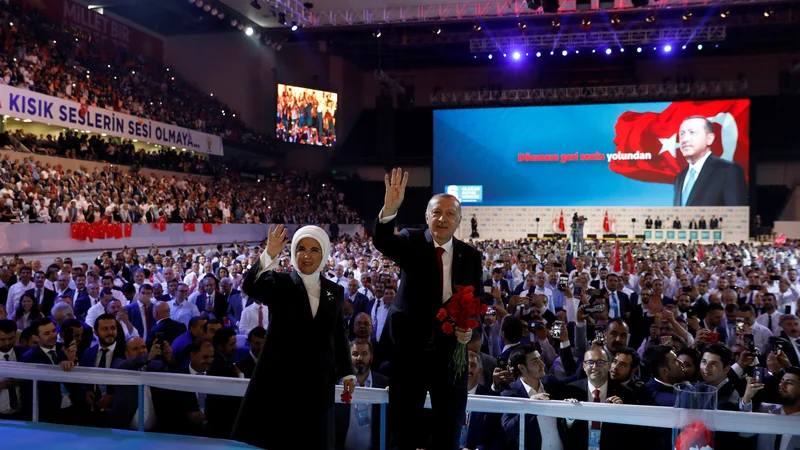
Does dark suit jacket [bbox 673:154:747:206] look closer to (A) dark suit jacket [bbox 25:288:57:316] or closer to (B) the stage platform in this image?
(A) dark suit jacket [bbox 25:288:57:316]

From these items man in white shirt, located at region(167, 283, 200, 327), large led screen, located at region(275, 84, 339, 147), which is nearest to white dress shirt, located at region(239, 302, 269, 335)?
man in white shirt, located at region(167, 283, 200, 327)

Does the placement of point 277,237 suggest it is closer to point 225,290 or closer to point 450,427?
point 450,427

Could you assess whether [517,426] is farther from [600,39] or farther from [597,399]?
[600,39]

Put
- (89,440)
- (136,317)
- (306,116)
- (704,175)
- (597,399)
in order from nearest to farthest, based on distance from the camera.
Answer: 1. (89,440)
2. (597,399)
3. (136,317)
4. (704,175)
5. (306,116)

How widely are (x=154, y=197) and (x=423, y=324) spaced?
59.8 feet

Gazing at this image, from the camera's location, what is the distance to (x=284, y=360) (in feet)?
8.80

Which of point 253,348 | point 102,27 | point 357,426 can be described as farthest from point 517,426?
point 102,27

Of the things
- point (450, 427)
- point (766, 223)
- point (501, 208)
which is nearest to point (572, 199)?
point (501, 208)

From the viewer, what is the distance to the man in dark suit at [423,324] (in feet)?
8.89

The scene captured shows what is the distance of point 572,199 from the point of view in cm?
2755

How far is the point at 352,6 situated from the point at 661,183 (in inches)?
592

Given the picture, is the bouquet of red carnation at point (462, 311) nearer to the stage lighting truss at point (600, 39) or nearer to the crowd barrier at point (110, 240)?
the crowd barrier at point (110, 240)

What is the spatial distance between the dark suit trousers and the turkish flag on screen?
2616 centimetres

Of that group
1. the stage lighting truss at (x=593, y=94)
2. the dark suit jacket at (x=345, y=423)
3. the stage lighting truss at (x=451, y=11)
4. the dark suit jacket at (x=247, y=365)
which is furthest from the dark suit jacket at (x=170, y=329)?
the stage lighting truss at (x=593, y=94)
